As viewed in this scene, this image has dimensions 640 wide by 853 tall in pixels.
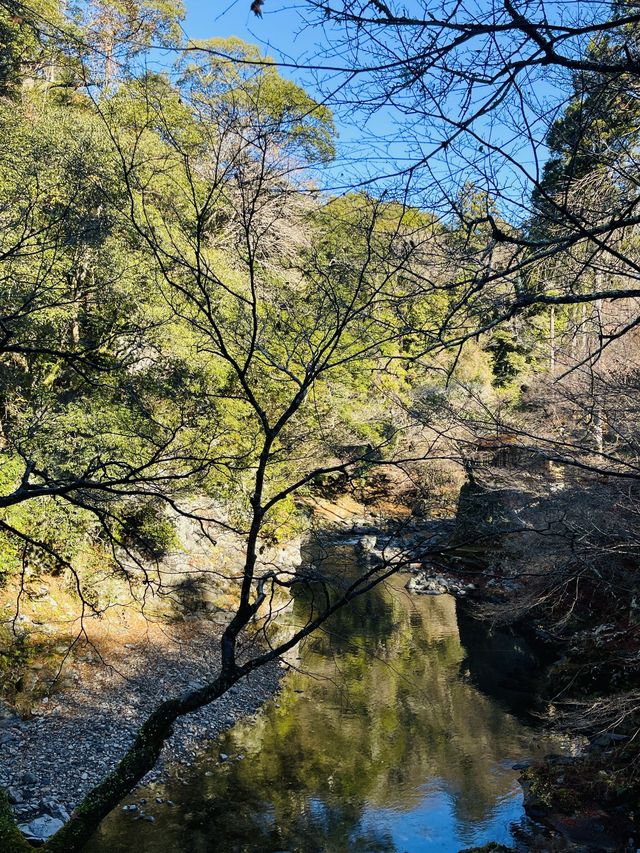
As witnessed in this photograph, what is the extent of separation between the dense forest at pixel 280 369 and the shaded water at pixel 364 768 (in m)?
0.43

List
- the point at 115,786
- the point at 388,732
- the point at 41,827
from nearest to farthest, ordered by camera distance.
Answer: the point at 115,786 < the point at 41,827 < the point at 388,732

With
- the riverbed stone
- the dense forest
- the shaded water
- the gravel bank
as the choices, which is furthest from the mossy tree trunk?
the riverbed stone

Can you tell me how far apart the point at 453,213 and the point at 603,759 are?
7.35 metres

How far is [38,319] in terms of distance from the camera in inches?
395

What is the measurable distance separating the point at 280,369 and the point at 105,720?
7294 mm

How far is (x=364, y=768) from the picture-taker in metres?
7.58

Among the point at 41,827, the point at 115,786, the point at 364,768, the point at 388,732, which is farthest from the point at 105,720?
the point at 115,786

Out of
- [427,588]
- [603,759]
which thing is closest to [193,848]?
[603,759]

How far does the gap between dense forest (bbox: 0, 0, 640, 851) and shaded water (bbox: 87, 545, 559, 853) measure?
1.39ft

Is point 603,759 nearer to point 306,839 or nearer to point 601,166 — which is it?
point 306,839

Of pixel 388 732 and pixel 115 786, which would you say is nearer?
pixel 115 786

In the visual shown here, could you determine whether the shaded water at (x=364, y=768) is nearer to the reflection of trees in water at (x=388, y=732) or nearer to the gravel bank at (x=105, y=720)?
the reflection of trees in water at (x=388, y=732)

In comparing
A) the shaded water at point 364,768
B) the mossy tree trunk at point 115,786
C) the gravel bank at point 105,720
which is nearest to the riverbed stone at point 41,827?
the gravel bank at point 105,720

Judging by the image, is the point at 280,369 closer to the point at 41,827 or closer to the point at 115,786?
the point at 115,786
